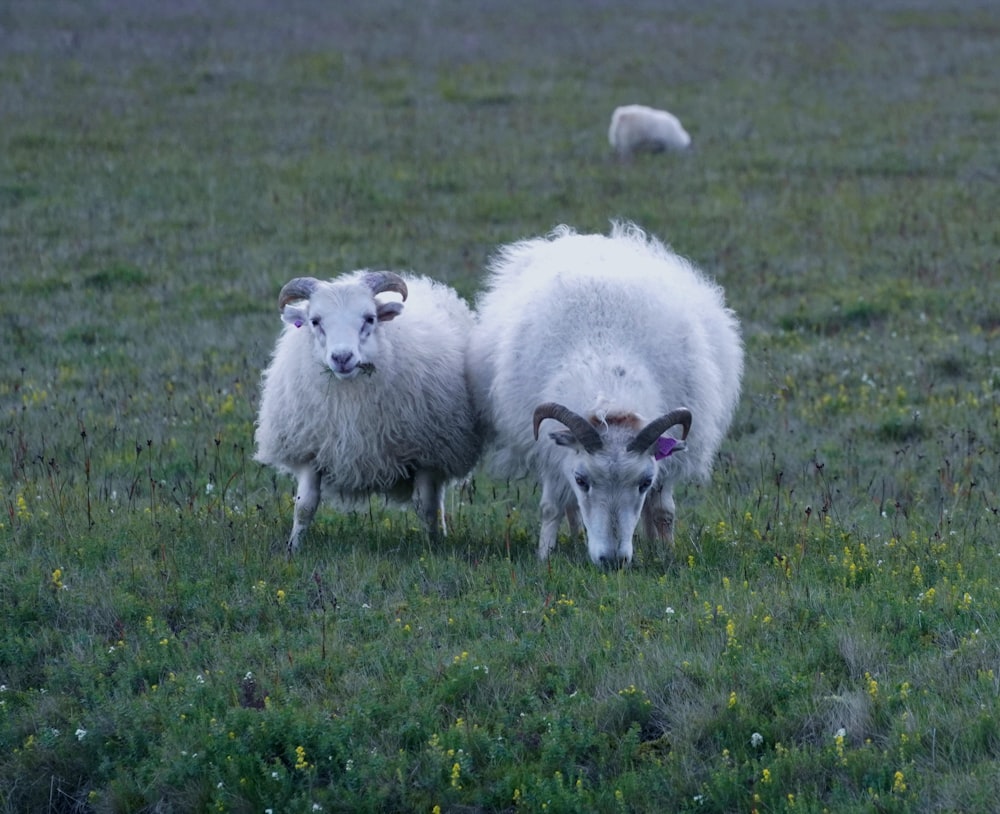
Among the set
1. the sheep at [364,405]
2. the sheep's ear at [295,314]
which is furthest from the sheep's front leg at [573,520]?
the sheep's ear at [295,314]

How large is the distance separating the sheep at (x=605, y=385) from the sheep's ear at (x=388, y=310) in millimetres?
729

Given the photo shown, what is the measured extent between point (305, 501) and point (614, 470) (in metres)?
2.20

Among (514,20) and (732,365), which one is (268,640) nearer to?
(732,365)

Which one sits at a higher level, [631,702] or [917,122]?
[917,122]

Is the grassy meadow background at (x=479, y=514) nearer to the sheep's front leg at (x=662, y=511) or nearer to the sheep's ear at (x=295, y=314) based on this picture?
the sheep's front leg at (x=662, y=511)

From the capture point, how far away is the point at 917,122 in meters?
24.4

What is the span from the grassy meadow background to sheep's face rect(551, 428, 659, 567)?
7.5 inches

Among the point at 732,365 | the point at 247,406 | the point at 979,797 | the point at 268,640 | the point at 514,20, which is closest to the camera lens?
the point at 979,797

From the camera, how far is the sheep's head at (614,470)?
7.39 metres

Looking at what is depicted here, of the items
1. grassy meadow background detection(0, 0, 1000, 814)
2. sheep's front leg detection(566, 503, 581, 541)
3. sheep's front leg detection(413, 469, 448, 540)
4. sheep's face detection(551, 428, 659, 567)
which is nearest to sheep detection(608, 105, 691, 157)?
grassy meadow background detection(0, 0, 1000, 814)

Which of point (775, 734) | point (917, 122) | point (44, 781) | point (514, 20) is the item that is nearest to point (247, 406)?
point (44, 781)

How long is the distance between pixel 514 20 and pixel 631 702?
35.0 metres

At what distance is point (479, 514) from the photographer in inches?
361

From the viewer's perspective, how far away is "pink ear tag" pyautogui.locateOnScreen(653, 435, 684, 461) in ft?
24.8
